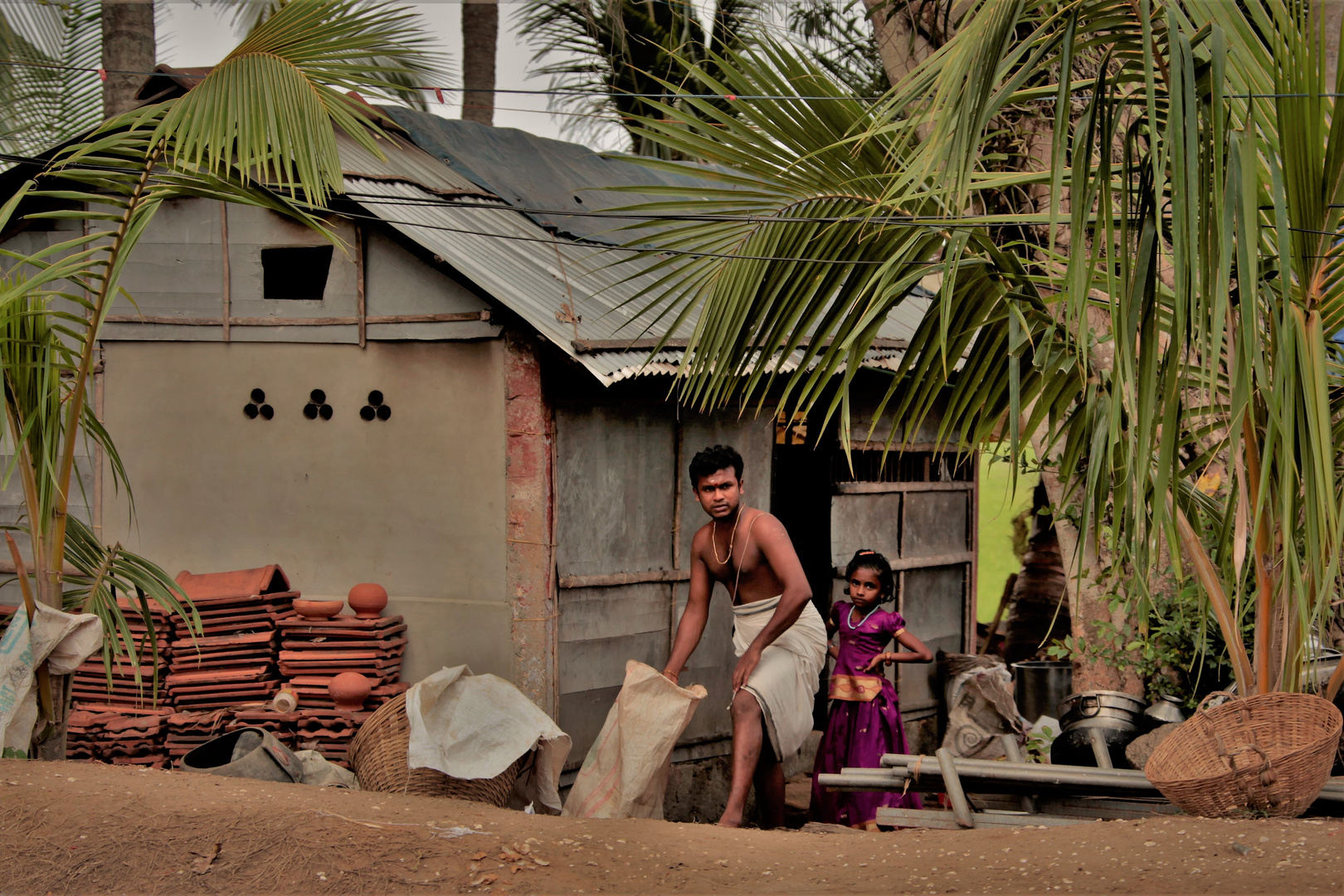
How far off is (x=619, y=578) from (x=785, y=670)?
1.16 metres

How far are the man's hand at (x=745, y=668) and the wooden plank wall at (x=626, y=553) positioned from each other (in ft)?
3.48

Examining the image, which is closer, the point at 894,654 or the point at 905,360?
the point at 905,360

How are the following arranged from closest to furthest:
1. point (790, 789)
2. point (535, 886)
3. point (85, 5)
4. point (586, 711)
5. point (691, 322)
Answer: point (535, 886) < point (586, 711) < point (691, 322) < point (790, 789) < point (85, 5)

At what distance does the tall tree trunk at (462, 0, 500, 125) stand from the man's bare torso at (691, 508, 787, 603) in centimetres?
1050

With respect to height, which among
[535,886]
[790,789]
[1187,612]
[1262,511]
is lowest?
[790,789]

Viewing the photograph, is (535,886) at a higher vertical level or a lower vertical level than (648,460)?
lower

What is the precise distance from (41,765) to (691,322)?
12.5 feet

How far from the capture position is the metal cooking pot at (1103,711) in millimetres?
5430

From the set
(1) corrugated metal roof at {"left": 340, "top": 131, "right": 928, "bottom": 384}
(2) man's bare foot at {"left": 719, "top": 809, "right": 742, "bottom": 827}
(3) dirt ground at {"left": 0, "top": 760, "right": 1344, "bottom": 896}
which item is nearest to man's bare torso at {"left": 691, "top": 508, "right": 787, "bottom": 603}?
(1) corrugated metal roof at {"left": 340, "top": 131, "right": 928, "bottom": 384}

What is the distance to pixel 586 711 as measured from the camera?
6.27 meters

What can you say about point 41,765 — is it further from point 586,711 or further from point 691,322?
point 691,322

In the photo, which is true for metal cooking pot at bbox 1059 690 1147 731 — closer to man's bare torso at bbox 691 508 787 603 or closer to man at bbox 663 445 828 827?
man at bbox 663 445 828 827

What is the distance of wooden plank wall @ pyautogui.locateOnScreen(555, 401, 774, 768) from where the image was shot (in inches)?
243

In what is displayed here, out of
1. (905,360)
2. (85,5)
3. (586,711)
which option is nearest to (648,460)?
(586,711)
